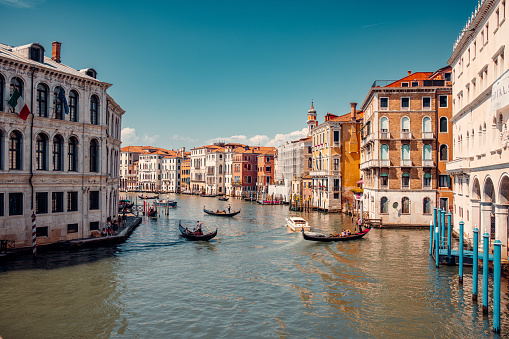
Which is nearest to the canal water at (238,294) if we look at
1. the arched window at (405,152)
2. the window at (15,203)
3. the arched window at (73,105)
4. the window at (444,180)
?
the window at (15,203)

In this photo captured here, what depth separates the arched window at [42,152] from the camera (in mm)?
19969

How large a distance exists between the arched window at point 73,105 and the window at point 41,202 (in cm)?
409

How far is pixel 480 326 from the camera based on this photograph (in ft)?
38.1

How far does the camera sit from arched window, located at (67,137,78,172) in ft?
70.2

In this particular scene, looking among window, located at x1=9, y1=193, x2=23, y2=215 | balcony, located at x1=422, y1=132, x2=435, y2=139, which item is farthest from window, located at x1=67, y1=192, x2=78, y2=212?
balcony, located at x1=422, y1=132, x2=435, y2=139

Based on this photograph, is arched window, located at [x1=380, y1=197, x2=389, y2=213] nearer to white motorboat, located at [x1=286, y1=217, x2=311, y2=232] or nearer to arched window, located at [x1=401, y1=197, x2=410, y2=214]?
arched window, located at [x1=401, y1=197, x2=410, y2=214]

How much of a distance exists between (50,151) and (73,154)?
1.49m

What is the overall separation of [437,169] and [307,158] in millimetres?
30038

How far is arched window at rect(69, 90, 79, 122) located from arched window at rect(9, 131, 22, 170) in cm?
287

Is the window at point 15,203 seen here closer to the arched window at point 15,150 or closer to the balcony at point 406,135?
the arched window at point 15,150

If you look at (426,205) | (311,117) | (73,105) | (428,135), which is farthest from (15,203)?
(311,117)

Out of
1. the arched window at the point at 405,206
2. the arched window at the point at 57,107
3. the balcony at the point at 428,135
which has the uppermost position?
the arched window at the point at 57,107

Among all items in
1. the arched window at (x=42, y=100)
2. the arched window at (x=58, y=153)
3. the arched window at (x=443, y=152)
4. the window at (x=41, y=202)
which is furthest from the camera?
the arched window at (x=443, y=152)

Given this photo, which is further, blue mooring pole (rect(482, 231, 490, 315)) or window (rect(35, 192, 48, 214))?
window (rect(35, 192, 48, 214))
